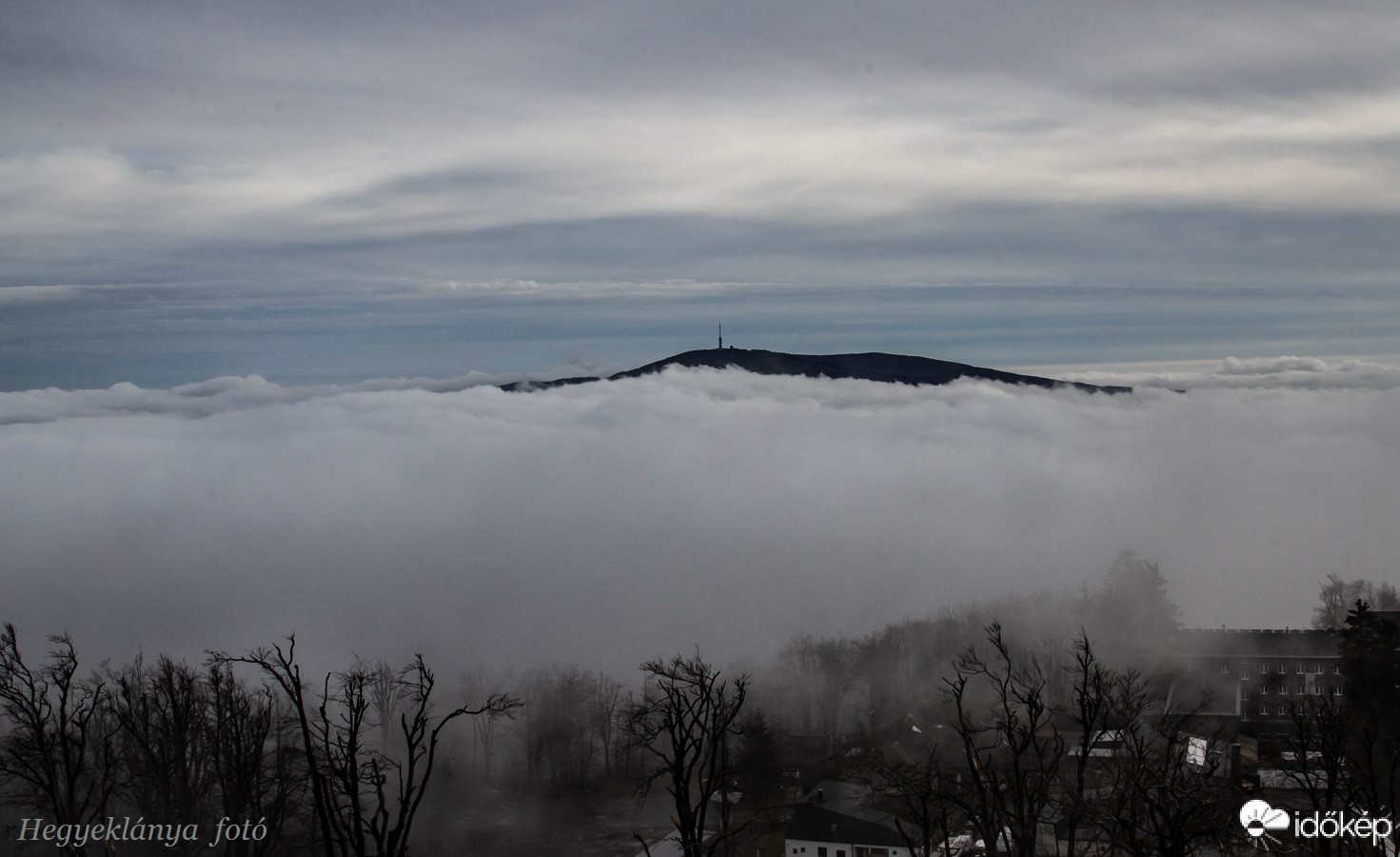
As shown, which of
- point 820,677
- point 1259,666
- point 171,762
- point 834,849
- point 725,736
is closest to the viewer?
point 725,736

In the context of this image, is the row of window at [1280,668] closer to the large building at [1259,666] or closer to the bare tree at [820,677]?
the large building at [1259,666]

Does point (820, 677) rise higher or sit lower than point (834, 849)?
lower

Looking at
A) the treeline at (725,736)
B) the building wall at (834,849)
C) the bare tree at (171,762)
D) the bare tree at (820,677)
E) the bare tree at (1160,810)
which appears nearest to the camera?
the bare tree at (1160,810)

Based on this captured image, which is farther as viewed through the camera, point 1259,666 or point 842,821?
point 1259,666

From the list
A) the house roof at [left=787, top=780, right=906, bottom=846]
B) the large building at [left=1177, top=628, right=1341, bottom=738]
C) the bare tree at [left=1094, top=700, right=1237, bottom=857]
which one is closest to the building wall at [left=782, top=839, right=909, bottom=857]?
the house roof at [left=787, top=780, right=906, bottom=846]

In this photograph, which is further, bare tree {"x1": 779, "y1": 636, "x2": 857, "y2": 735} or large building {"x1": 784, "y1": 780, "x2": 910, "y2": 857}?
bare tree {"x1": 779, "y1": 636, "x2": 857, "y2": 735}

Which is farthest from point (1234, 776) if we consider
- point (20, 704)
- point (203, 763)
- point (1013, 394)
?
point (1013, 394)

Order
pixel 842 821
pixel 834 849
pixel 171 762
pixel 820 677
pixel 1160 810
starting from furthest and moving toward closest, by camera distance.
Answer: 1. pixel 820 677
2. pixel 842 821
3. pixel 834 849
4. pixel 171 762
5. pixel 1160 810

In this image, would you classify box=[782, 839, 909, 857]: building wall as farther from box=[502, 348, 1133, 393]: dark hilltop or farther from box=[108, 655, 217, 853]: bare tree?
box=[502, 348, 1133, 393]: dark hilltop

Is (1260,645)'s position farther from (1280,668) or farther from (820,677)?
(820,677)

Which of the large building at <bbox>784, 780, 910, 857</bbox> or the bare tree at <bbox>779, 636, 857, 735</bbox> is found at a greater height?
the large building at <bbox>784, 780, 910, 857</bbox>

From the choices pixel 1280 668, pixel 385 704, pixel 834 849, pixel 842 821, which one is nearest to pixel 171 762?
pixel 834 849

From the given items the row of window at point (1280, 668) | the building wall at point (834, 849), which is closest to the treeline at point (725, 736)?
the building wall at point (834, 849)

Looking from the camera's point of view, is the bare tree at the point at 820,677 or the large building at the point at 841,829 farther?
the bare tree at the point at 820,677
